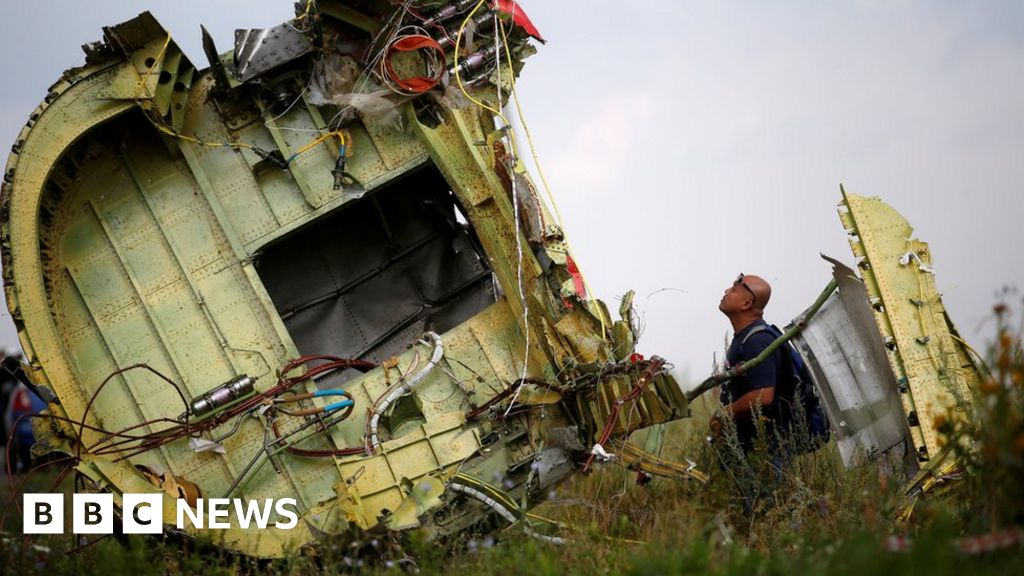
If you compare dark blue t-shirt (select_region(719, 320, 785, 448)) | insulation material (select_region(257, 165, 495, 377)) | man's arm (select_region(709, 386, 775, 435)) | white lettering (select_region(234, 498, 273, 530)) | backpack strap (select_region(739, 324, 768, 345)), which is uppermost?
insulation material (select_region(257, 165, 495, 377))

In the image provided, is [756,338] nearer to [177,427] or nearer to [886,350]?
[886,350]

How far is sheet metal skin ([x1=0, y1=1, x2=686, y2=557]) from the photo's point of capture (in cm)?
734

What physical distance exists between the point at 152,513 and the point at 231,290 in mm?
1857

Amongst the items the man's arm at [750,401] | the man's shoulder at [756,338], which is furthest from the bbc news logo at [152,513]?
the man's shoulder at [756,338]

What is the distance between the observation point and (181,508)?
23.6 ft

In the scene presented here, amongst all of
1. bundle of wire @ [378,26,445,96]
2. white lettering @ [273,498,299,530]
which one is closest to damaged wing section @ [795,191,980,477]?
bundle of wire @ [378,26,445,96]

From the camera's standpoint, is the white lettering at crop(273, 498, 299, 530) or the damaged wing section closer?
the damaged wing section

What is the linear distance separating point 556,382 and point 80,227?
3.94 metres

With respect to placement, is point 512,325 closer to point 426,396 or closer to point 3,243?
point 426,396

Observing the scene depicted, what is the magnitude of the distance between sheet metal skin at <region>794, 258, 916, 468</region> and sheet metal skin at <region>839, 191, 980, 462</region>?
0.33 m

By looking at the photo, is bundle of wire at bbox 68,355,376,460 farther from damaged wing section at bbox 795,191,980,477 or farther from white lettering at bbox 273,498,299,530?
damaged wing section at bbox 795,191,980,477

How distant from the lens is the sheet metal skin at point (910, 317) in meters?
6.83

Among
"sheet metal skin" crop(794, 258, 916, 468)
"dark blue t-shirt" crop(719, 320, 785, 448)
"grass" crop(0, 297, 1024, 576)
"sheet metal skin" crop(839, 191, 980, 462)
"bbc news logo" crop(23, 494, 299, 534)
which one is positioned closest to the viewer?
"grass" crop(0, 297, 1024, 576)

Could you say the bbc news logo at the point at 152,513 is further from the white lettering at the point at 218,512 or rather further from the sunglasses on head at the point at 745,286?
the sunglasses on head at the point at 745,286
